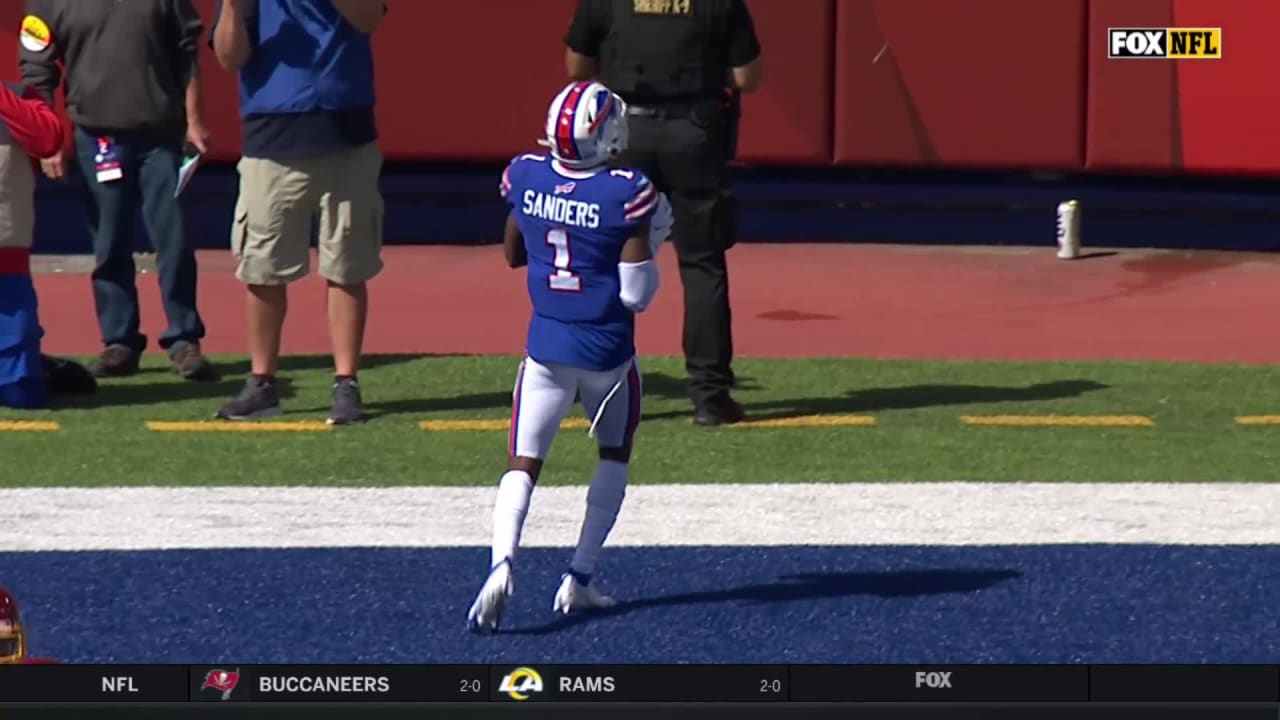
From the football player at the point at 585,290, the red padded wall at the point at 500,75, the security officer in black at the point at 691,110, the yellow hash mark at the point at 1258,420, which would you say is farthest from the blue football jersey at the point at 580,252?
the red padded wall at the point at 500,75

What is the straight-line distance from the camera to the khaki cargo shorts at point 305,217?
1049cm

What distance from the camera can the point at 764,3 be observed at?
54.2 feet

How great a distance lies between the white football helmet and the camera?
7.43 metres

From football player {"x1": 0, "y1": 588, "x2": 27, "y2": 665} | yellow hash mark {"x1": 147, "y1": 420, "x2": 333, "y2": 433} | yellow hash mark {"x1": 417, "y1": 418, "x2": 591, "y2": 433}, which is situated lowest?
yellow hash mark {"x1": 417, "y1": 418, "x2": 591, "y2": 433}

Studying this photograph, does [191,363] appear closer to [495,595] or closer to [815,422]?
[815,422]

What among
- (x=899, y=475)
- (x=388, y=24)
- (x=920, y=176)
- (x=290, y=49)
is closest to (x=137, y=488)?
(x=290, y=49)

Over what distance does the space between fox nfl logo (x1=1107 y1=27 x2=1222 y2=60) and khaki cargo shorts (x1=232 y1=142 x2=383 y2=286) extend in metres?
7.19

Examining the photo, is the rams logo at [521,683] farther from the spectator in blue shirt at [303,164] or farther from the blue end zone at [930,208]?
the blue end zone at [930,208]

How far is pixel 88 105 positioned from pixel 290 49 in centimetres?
180

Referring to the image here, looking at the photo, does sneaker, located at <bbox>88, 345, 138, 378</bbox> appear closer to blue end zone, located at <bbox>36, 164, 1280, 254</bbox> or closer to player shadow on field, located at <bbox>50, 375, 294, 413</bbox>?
player shadow on field, located at <bbox>50, 375, 294, 413</bbox>

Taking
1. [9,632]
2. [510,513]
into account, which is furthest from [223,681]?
[510,513]

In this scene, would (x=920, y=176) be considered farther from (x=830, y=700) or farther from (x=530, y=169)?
(x=830, y=700)

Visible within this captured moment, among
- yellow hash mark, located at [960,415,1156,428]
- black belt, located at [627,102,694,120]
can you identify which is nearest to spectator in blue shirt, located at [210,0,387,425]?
black belt, located at [627,102,694,120]

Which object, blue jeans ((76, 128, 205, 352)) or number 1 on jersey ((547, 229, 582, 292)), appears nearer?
number 1 on jersey ((547, 229, 582, 292))
